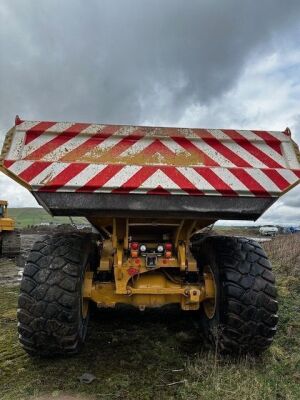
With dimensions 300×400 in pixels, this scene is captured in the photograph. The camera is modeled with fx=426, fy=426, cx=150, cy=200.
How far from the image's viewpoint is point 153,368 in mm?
3686

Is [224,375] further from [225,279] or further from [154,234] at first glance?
[154,234]

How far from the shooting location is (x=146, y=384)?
11.1 ft

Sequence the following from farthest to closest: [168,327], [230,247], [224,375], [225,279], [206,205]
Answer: [168,327] < [230,247] < [225,279] < [224,375] < [206,205]

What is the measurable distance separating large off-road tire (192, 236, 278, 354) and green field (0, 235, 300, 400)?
0.17 metres

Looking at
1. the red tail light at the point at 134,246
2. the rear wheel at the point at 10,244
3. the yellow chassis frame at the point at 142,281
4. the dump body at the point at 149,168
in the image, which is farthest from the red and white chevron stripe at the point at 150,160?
the rear wheel at the point at 10,244

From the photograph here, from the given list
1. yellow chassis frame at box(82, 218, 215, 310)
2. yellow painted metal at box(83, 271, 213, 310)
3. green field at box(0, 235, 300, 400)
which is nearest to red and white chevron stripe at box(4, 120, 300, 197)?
yellow chassis frame at box(82, 218, 215, 310)

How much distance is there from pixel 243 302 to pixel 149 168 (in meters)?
1.50

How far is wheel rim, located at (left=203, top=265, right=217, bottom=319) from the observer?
4055mm

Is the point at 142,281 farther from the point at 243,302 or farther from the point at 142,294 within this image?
the point at 243,302

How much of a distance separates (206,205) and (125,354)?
5.67 feet

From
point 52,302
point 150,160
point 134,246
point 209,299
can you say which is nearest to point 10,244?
point 209,299

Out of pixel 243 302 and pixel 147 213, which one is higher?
pixel 147 213

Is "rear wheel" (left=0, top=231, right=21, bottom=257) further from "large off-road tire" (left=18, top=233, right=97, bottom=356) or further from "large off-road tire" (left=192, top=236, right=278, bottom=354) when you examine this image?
"large off-road tire" (left=192, top=236, right=278, bottom=354)

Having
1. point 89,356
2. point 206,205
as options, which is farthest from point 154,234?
point 89,356
